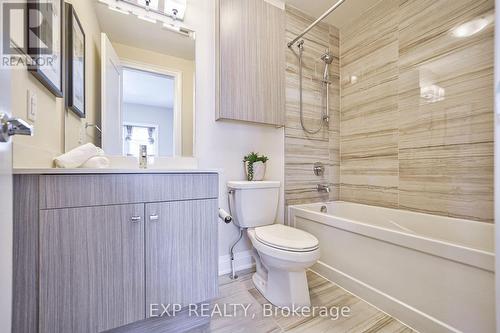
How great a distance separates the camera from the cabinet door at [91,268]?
0.83 metres

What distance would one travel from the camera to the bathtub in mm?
1011

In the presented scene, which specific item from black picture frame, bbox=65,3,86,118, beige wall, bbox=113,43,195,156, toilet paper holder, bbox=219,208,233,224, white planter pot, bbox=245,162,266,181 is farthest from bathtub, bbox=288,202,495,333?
black picture frame, bbox=65,3,86,118

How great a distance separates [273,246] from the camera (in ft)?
4.24

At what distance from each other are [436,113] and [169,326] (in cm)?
233

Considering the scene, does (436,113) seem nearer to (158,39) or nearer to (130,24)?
(158,39)

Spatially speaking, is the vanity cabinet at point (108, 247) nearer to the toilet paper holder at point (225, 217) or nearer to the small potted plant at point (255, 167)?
the toilet paper holder at point (225, 217)

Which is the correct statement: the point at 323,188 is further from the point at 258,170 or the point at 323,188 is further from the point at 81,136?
the point at 81,136

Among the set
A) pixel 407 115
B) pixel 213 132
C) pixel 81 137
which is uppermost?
pixel 407 115

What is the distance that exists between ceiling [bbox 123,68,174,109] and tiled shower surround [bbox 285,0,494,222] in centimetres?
108

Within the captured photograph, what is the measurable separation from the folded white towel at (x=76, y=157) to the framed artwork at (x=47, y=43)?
307 mm

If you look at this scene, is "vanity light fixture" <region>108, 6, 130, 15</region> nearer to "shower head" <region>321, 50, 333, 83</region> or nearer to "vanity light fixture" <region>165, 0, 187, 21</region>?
"vanity light fixture" <region>165, 0, 187, 21</region>

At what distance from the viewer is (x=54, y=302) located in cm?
83

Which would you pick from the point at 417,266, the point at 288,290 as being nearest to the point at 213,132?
the point at 288,290

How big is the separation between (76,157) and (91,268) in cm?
55
